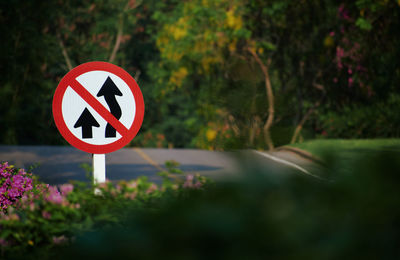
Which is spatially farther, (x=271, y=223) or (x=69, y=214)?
(x=69, y=214)

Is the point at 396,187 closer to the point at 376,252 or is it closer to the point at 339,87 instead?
the point at 376,252

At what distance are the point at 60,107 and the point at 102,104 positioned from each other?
0.33 m

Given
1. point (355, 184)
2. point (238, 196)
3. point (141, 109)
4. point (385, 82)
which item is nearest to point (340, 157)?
point (355, 184)

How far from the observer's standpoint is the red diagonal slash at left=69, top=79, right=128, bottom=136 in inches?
200

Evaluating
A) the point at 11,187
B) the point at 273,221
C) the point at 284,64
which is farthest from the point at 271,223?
the point at 284,64

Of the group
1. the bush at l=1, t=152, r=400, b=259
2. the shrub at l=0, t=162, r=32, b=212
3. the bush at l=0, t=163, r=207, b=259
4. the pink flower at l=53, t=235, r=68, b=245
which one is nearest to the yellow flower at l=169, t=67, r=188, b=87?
the shrub at l=0, t=162, r=32, b=212

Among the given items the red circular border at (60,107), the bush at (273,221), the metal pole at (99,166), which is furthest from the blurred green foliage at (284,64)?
the bush at (273,221)

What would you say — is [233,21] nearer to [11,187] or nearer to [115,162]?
[115,162]

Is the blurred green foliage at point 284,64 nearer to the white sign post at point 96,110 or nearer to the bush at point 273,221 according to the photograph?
the white sign post at point 96,110

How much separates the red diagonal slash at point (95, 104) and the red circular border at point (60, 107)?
60mm

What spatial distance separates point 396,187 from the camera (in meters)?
1.69

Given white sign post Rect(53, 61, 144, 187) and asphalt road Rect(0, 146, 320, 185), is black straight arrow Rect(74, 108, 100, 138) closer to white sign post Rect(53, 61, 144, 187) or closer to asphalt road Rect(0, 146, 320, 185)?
white sign post Rect(53, 61, 144, 187)

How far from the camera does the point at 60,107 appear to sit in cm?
507

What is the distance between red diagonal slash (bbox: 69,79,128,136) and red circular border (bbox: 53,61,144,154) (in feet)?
0.20
